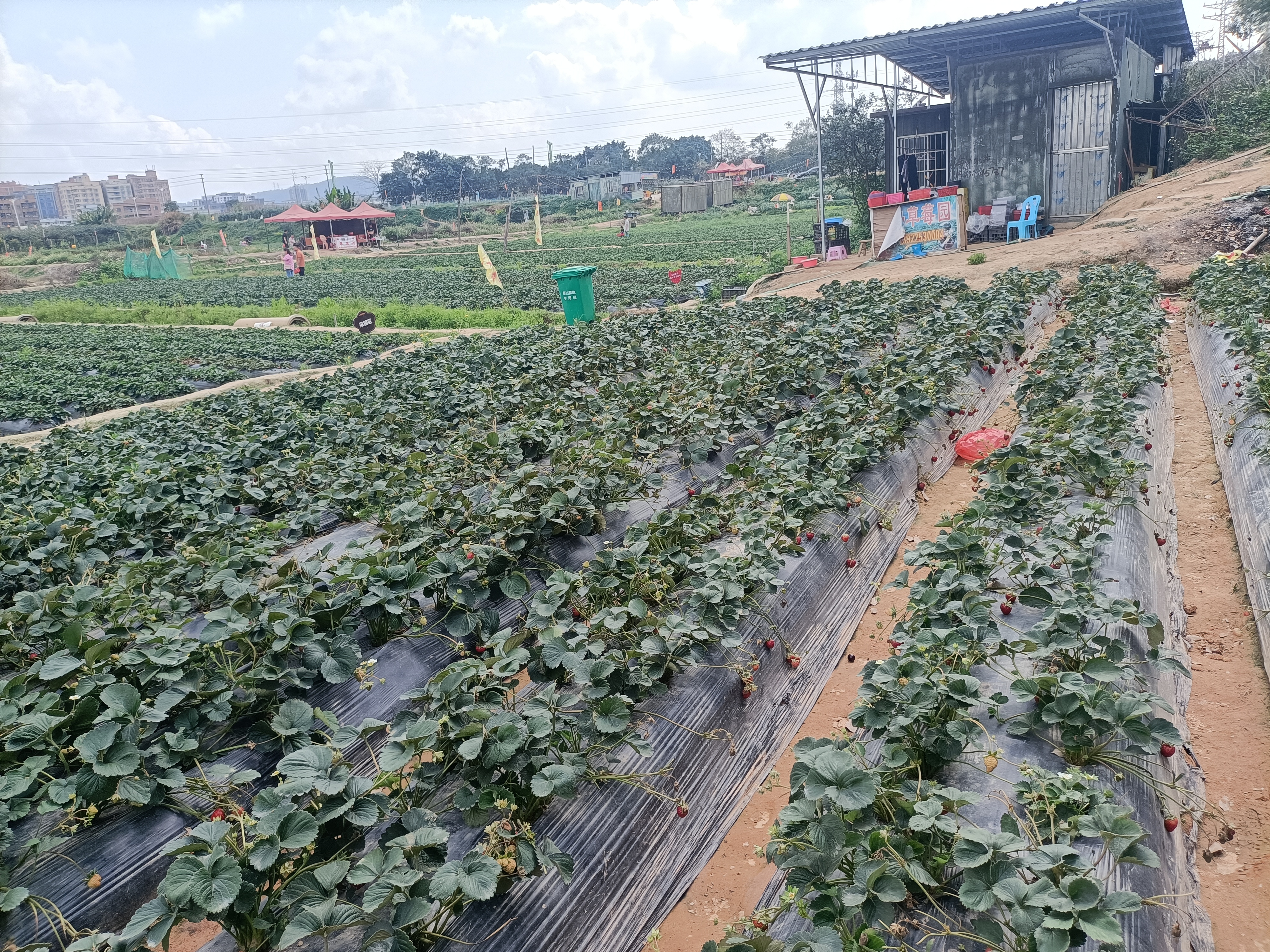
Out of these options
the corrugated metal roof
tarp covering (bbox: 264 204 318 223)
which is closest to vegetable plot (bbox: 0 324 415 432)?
the corrugated metal roof

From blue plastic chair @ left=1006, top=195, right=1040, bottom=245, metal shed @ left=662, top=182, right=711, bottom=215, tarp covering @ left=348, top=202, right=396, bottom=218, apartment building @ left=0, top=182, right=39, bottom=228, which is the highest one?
apartment building @ left=0, top=182, right=39, bottom=228

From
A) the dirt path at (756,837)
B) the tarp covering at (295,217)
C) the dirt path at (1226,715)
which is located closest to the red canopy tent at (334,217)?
the tarp covering at (295,217)

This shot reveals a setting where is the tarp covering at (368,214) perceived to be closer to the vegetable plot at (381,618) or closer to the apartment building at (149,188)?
the vegetable plot at (381,618)

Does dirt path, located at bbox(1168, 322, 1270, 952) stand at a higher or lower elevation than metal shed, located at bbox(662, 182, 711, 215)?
lower

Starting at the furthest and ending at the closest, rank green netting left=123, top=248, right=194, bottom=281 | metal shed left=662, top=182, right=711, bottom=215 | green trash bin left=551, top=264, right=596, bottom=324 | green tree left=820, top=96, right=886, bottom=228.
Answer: metal shed left=662, top=182, right=711, bottom=215 < green netting left=123, top=248, right=194, bottom=281 < green tree left=820, top=96, right=886, bottom=228 < green trash bin left=551, top=264, right=596, bottom=324

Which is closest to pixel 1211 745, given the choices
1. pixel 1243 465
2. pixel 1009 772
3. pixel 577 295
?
pixel 1009 772

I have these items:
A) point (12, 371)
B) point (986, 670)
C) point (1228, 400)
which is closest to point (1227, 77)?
point (1228, 400)

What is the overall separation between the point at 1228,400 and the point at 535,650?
19.9 ft

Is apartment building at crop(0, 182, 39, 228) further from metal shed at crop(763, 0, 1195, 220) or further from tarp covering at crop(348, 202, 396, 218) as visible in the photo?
metal shed at crop(763, 0, 1195, 220)

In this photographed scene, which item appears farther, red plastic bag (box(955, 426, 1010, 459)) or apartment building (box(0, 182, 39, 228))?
apartment building (box(0, 182, 39, 228))

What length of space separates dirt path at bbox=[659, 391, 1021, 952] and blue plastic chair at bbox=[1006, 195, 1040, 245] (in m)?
15.0

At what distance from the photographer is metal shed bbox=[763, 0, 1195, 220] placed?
54.7 feet

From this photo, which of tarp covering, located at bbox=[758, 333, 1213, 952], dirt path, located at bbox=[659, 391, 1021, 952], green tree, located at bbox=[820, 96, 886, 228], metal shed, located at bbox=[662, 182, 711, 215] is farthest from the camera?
metal shed, located at bbox=[662, 182, 711, 215]

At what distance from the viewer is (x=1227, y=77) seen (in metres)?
24.7
